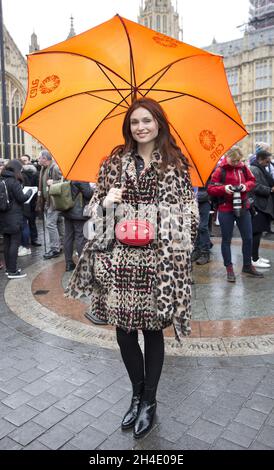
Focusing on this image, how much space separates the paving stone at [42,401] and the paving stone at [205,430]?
1007 millimetres

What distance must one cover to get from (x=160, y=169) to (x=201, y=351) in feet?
6.56

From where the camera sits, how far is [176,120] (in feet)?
8.77

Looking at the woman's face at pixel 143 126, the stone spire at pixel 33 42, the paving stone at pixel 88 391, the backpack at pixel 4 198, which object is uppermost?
the stone spire at pixel 33 42

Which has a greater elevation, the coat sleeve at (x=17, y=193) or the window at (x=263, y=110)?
the window at (x=263, y=110)

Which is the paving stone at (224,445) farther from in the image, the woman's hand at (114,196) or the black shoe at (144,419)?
the woman's hand at (114,196)

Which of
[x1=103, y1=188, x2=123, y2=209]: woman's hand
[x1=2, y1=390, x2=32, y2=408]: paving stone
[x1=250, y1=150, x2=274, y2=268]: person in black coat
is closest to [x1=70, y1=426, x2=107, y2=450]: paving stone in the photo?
[x1=2, y1=390, x2=32, y2=408]: paving stone

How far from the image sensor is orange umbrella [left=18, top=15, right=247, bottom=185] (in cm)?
240

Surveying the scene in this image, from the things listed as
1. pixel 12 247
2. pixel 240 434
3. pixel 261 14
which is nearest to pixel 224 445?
pixel 240 434

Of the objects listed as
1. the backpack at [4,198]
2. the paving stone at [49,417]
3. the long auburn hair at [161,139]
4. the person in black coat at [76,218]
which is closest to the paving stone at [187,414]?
the paving stone at [49,417]

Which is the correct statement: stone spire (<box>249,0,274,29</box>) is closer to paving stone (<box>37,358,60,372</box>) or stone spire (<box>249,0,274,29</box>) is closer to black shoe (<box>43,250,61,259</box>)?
black shoe (<box>43,250,61,259</box>)

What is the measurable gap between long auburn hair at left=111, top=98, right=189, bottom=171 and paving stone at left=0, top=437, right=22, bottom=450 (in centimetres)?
186

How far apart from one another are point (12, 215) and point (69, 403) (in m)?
3.94

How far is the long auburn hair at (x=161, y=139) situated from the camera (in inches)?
90.0
